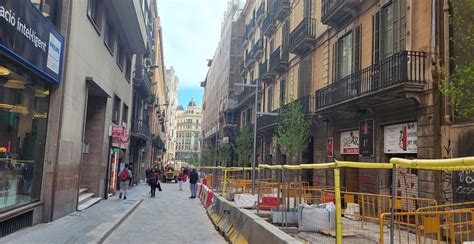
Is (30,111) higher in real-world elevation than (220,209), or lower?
higher

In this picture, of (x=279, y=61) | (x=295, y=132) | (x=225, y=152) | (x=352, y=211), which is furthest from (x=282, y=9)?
(x=225, y=152)

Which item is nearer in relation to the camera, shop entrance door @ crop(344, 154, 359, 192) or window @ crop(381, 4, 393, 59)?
shop entrance door @ crop(344, 154, 359, 192)

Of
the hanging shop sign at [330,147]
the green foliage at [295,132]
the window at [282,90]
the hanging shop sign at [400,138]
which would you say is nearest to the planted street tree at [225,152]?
the window at [282,90]

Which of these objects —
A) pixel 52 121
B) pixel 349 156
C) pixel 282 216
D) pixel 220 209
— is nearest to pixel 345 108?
pixel 349 156

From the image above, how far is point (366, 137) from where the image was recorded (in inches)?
605

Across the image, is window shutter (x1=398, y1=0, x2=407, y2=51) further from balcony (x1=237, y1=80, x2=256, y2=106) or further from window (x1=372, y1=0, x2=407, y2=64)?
balcony (x1=237, y1=80, x2=256, y2=106)

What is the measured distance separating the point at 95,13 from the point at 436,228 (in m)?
13.5

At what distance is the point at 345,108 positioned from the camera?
1596 cm

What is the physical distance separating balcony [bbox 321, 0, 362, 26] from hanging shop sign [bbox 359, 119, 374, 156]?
4.57 meters

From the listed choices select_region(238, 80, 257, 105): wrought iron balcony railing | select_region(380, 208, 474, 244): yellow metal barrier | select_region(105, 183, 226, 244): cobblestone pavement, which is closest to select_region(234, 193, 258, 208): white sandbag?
select_region(105, 183, 226, 244): cobblestone pavement

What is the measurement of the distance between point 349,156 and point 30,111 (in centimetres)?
1241

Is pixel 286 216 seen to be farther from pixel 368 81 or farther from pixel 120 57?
pixel 120 57

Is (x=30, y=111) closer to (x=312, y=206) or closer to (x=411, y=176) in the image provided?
(x=312, y=206)

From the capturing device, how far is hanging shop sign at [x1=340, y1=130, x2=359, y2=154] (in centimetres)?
1660
